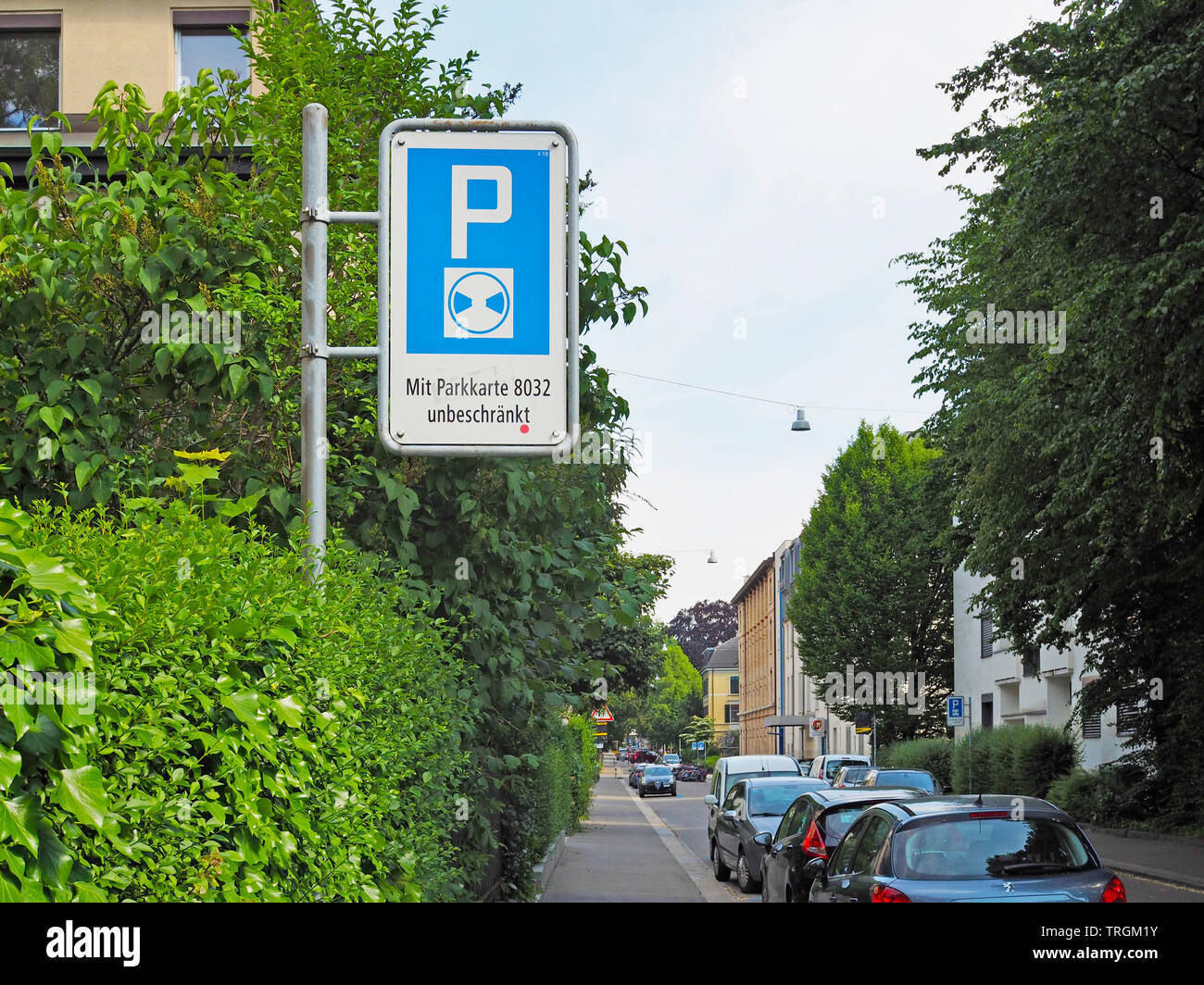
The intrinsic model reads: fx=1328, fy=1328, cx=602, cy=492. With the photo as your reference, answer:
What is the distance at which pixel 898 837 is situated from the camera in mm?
8117

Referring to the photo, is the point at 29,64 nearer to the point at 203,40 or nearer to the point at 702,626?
the point at 203,40

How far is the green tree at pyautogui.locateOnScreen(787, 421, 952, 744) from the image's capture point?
51.8 metres

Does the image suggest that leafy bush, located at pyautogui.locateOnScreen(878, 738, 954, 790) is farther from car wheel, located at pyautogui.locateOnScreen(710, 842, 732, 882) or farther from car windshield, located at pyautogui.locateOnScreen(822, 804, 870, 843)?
car windshield, located at pyautogui.locateOnScreen(822, 804, 870, 843)

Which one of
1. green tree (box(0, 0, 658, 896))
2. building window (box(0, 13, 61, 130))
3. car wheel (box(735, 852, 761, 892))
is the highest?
building window (box(0, 13, 61, 130))

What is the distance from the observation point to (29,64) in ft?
70.1

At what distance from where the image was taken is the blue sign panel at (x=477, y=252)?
533 centimetres

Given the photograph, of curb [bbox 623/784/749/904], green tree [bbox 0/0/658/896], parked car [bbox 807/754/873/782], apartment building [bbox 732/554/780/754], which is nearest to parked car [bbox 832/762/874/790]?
parked car [bbox 807/754/873/782]

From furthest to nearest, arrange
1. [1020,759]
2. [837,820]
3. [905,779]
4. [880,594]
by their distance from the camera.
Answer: [880,594]
[1020,759]
[905,779]
[837,820]

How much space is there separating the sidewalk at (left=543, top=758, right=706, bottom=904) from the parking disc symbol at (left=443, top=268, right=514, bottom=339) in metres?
5.85

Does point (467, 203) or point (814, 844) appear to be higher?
point (467, 203)

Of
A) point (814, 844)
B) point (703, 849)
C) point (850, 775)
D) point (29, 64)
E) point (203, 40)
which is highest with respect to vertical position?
point (203, 40)

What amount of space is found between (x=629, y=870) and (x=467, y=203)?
1668 cm

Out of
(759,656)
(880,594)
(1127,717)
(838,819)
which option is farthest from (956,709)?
(759,656)

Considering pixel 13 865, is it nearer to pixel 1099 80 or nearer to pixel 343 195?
pixel 343 195
